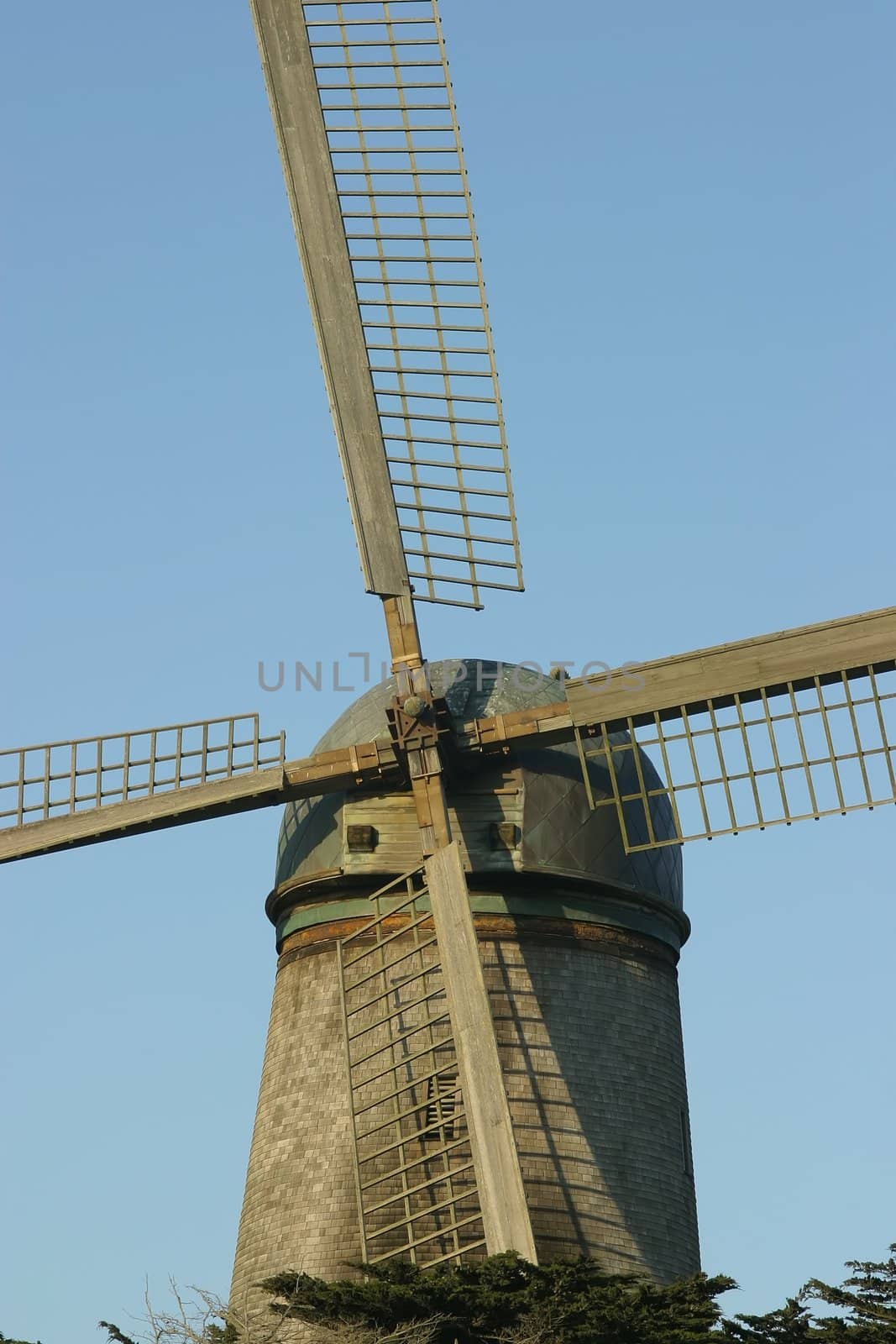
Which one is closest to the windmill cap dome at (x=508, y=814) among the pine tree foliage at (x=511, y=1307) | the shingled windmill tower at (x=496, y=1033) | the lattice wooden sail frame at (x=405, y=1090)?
the shingled windmill tower at (x=496, y=1033)

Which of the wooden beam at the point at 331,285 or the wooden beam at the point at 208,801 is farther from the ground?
the wooden beam at the point at 331,285

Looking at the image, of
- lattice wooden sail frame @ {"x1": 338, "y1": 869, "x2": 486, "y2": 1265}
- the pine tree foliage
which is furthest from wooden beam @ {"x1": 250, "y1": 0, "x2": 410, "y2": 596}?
the pine tree foliage

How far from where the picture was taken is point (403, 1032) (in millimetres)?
22234

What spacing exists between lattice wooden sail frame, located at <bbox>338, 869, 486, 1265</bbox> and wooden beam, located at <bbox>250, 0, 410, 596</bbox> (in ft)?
11.1

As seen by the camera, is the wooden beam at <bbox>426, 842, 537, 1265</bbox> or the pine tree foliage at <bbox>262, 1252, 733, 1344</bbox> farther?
the wooden beam at <bbox>426, 842, 537, 1265</bbox>

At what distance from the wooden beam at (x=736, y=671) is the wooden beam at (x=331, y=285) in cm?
225

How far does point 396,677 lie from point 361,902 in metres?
2.27

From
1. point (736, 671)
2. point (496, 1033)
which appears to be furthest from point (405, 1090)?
point (736, 671)

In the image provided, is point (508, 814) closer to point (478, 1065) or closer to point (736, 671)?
point (736, 671)

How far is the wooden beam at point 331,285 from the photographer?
22984 millimetres

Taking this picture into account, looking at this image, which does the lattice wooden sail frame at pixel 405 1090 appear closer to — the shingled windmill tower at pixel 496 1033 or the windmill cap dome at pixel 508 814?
the shingled windmill tower at pixel 496 1033

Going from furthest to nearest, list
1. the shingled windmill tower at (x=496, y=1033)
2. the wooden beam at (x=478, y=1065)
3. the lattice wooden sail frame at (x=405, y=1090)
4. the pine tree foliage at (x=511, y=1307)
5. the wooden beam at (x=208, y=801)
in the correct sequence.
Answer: the wooden beam at (x=208, y=801) < the shingled windmill tower at (x=496, y=1033) < the lattice wooden sail frame at (x=405, y=1090) < the wooden beam at (x=478, y=1065) < the pine tree foliage at (x=511, y=1307)

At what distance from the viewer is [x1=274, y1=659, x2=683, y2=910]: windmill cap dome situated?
74.7 feet

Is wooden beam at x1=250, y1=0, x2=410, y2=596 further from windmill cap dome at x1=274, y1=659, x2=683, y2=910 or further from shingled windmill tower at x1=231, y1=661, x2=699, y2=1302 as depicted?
shingled windmill tower at x1=231, y1=661, x2=699, y2=1302
